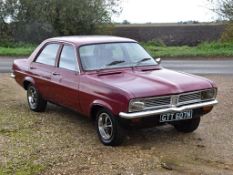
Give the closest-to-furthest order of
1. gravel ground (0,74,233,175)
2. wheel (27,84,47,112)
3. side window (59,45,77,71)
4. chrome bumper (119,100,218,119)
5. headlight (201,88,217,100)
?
gravel ground (0,74,233,175) < chrome bumper (119,100,218,119) < headlight (201,88,217,100) < side window (59,45,77,71) < wheel (27,84,47,112)

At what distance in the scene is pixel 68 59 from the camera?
853 centimetres

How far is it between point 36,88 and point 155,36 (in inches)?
903

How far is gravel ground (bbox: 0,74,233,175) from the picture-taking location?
6.38 metres

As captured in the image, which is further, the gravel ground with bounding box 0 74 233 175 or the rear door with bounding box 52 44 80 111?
the rear door with bounding box 52 44 80 111

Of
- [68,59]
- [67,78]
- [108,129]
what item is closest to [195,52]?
[68,59]

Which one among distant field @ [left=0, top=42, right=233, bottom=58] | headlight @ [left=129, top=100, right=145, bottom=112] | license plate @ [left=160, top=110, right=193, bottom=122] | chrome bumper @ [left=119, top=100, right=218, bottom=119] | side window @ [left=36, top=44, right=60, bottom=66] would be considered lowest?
distant field @ [left=0, top=42, right=233, bottom=58]

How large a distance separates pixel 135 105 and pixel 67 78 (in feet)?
5.90

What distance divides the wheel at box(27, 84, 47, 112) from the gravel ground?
0.48 feet

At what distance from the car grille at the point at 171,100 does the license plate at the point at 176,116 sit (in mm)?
130

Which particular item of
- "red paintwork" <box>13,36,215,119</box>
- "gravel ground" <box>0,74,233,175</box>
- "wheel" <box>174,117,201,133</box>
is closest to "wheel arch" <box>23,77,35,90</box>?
"red paintwork" <box>13,36,215,119</box>

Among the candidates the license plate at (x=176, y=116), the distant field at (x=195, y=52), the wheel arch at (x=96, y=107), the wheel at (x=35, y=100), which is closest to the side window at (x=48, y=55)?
the wheel at (x=35, y=100)

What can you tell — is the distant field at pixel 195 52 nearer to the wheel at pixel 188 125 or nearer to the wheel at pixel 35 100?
the wheel at pixel 35 100

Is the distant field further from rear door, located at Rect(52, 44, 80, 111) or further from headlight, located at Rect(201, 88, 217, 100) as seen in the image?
headlight, located at Rect(201, 88, 217, 100)

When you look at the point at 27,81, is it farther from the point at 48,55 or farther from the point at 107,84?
the point at 107,84
